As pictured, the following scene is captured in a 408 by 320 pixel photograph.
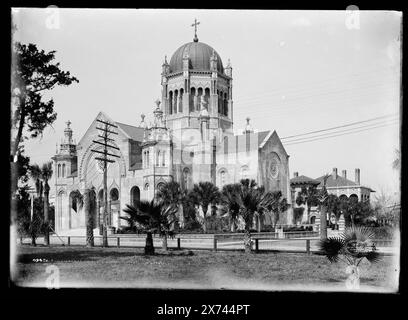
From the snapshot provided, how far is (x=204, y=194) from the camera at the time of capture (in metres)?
23.4

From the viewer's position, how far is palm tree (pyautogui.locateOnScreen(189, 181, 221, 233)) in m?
21.7

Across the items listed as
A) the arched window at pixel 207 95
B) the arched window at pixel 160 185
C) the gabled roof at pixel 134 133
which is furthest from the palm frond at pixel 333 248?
the arched window at pixel 207 95

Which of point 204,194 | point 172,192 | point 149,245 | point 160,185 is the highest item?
point 160,185

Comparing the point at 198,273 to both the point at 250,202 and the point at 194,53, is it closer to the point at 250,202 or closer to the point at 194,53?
the point at 250,202

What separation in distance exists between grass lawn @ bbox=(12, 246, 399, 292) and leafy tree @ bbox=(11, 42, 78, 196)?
2.03 meters

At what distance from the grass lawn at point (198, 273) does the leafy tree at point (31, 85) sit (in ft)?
6.67

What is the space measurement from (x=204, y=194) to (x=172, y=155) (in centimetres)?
291

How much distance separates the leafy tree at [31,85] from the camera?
1058 cm

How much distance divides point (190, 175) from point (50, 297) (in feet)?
50.7

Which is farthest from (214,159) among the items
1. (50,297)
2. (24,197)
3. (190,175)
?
(50,297)

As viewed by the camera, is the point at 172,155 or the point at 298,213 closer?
the point at 172,155

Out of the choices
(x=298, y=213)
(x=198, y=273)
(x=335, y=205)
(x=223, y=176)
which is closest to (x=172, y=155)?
(x=223, y=176)

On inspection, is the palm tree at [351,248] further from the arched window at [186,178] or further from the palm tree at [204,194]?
the arched window at [186,178]
